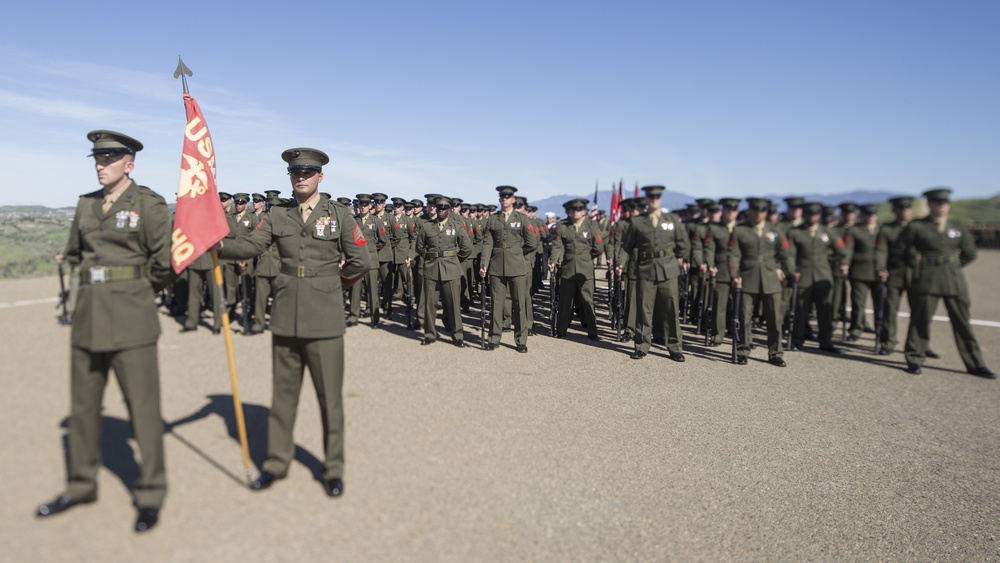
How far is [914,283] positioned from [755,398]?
3.94 m

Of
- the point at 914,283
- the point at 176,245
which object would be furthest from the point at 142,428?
the point at 914,283

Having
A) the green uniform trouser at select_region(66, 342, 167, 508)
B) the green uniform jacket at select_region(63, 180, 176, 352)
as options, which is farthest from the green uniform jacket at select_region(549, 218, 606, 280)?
the green uniform trouser at select_region(66, 342, 167, 508)

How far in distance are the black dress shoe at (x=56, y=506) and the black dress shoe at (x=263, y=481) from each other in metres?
1.01

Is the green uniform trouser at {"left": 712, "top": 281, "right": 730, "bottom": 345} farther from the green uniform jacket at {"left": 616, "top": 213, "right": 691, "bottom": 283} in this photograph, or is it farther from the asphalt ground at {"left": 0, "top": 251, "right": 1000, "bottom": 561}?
the asphalt ground at {"left": 0, "top": 251, "right": 1000, "bottom": 561}

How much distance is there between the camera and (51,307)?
6578mm

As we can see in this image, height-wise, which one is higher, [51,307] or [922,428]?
[51,307]

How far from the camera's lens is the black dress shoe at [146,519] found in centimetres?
350

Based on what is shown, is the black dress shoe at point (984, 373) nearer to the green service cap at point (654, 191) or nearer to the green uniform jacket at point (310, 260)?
the green service cap at point (654, 191)

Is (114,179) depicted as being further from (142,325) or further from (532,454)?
(532,454)

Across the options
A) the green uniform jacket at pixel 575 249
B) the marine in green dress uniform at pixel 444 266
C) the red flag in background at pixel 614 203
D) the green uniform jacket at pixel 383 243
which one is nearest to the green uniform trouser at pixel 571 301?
the green uniform jacket at pixel 575 249

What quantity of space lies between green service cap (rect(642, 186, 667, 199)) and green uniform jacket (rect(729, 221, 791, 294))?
1531mm

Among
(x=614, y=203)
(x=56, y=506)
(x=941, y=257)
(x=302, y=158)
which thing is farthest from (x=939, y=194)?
(x=614, y=203)

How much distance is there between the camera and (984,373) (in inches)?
348

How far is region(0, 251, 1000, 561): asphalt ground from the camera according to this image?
3.66m
